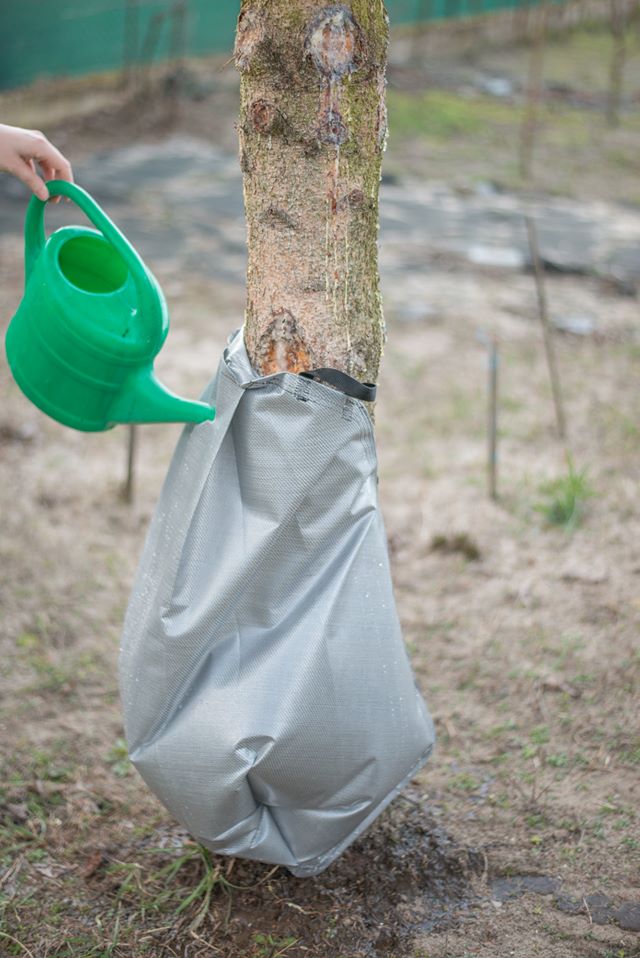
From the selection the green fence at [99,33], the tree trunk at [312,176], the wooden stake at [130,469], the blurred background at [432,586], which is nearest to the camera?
the tree trunk at [312,176]

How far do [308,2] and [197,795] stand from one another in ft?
4.69

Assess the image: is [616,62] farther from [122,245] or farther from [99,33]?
[122,245]

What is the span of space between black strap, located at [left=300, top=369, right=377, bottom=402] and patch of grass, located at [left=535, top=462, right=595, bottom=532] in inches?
71.0

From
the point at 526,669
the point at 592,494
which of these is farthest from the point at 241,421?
the point at 592,494

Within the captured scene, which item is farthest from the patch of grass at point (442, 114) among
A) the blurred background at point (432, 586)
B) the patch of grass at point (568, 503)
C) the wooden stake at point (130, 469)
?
the wooden stake at point (130, 469)

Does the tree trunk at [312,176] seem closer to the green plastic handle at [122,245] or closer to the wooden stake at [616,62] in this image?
the green plastic handle at [122,245]

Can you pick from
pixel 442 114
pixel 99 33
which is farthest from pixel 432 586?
pixel 442 114

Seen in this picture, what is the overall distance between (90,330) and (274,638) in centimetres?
65

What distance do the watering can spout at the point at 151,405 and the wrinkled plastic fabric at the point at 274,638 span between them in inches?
1.4

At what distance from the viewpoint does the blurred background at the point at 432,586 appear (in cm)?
192

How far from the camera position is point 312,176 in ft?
5.73

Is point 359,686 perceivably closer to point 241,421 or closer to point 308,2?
point 241,421

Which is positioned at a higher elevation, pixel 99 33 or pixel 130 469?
pixel 99 33

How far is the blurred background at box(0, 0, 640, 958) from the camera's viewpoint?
6.28 feet
